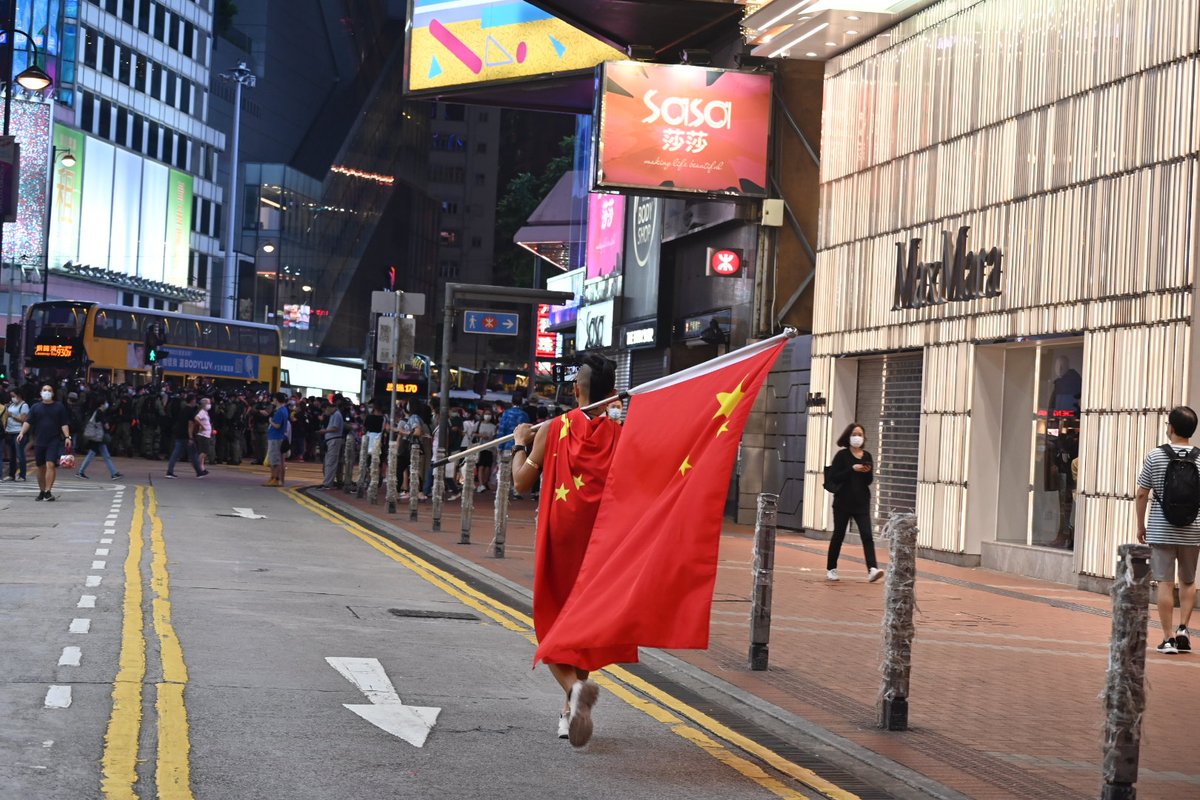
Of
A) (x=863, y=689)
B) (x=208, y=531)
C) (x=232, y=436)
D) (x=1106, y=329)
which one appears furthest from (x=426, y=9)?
(x=863, y=689)

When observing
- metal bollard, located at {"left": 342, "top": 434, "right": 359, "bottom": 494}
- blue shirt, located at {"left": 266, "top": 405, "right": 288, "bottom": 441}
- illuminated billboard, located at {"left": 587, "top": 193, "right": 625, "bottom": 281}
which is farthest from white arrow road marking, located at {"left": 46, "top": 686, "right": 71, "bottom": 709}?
illuminated billboard, located at {"left": 587, "top": 193, "right": 625, "bottom": 281}

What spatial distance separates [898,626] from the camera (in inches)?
341

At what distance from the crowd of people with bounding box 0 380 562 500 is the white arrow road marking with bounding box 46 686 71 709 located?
16079mm

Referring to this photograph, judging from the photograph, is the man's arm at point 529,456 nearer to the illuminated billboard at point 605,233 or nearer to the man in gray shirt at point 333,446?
the man in gray shirt at point 333,446

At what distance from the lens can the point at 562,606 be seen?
803cm

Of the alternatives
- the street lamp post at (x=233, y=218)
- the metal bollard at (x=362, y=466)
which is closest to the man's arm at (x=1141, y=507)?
the metal bollard at (x=362, y=466)

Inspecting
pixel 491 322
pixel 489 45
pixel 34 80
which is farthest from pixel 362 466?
pixel 34 80

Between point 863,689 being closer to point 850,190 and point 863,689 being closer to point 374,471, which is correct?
point 850,190

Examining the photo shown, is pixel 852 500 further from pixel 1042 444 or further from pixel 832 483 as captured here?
pixel 1042 444

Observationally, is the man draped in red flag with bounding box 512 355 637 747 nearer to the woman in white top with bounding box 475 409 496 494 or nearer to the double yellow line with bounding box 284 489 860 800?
the double yellow line with bounding box 284 489 860 800

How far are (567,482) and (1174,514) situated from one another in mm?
6272

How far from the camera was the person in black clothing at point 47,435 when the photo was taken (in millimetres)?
25172

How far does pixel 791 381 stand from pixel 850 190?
3.83m

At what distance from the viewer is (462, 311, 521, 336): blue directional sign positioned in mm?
36094
